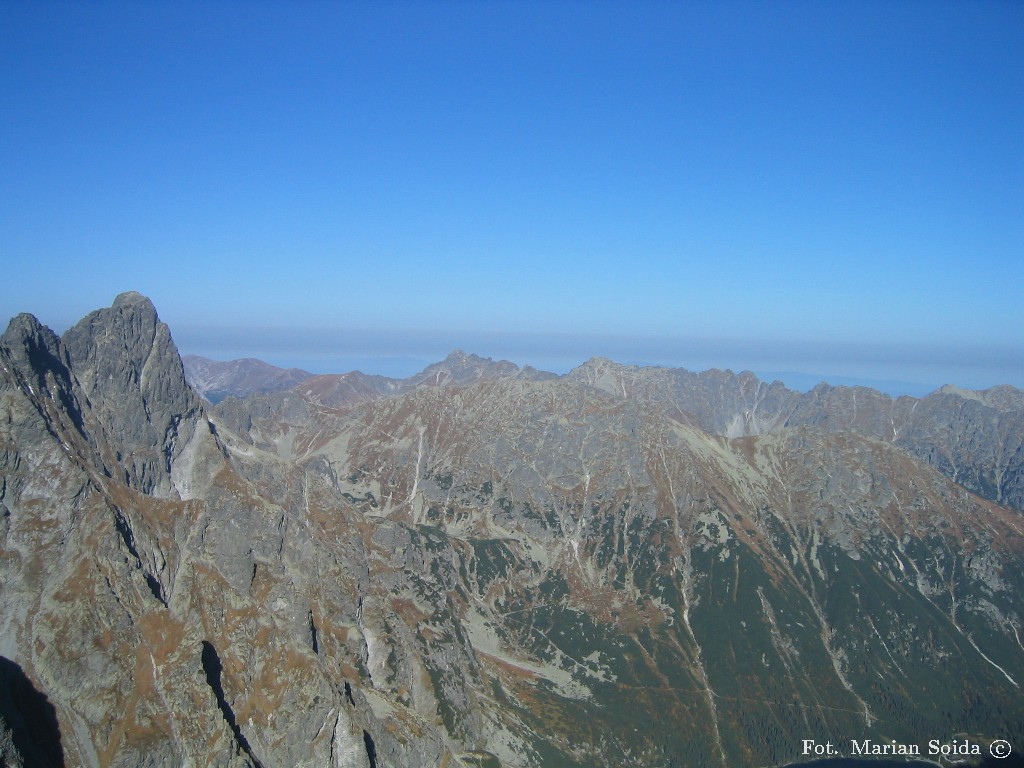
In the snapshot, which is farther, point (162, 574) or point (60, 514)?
point (162, 574)

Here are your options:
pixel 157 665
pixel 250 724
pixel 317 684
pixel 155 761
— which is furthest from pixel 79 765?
pixel 317 684

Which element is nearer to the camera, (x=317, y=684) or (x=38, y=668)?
(x=38, y=668)

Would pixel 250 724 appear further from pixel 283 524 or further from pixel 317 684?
pixel 283 524

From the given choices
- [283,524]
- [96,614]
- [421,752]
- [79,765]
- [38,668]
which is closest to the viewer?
[79,765]

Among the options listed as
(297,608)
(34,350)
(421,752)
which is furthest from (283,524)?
(34,350)

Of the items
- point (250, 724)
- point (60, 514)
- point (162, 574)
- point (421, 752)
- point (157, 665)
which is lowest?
point (421, 752)

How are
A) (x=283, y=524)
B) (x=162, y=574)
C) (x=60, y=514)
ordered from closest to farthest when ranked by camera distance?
(x=60, y=514)
(x=162, y=574)
(x=283, y=524)

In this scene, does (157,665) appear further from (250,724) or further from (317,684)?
(317,684)

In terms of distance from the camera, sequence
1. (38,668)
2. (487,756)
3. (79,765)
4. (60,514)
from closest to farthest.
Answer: (79,765) → (38,668) → (60,514) → (487,756)

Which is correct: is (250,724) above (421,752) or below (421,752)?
above
